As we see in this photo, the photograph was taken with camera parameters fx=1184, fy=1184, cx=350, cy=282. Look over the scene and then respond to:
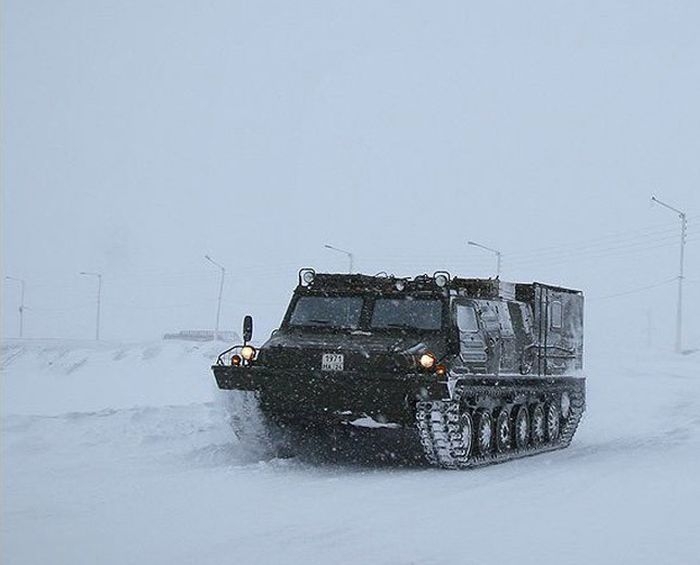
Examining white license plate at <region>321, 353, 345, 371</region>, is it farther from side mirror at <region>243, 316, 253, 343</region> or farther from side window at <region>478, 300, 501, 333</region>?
side window at <region>478, 300, 501, 333</region>

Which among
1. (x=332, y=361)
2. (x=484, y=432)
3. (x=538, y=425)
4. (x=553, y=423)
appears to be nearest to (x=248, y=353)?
(x=332, y=361)

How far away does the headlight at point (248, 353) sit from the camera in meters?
15.2

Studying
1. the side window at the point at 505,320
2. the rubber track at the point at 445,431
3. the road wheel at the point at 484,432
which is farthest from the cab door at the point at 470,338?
the side window at the point at 505,320

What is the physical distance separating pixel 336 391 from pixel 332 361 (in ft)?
1.23

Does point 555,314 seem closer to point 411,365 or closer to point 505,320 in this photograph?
point 505,320

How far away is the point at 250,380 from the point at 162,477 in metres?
2.40

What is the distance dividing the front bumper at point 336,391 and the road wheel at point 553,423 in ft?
16.8

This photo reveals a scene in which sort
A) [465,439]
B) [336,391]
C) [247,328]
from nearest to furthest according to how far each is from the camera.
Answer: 1. [336,391]
2. [465,439]
3. [247,328]

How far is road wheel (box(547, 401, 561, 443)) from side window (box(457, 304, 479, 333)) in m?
3.57

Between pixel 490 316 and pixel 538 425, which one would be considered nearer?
pixel 490 316

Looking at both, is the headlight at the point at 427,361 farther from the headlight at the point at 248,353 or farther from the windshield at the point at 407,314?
the headlight at the point at 248,353

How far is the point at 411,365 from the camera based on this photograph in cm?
1437

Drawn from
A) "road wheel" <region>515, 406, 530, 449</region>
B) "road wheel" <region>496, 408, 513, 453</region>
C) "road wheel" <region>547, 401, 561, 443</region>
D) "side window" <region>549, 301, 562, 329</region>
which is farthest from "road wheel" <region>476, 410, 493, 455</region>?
"side window" <region>549, 301, 562, 329</region>

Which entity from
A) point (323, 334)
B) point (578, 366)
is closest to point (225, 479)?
point (323, 334)
